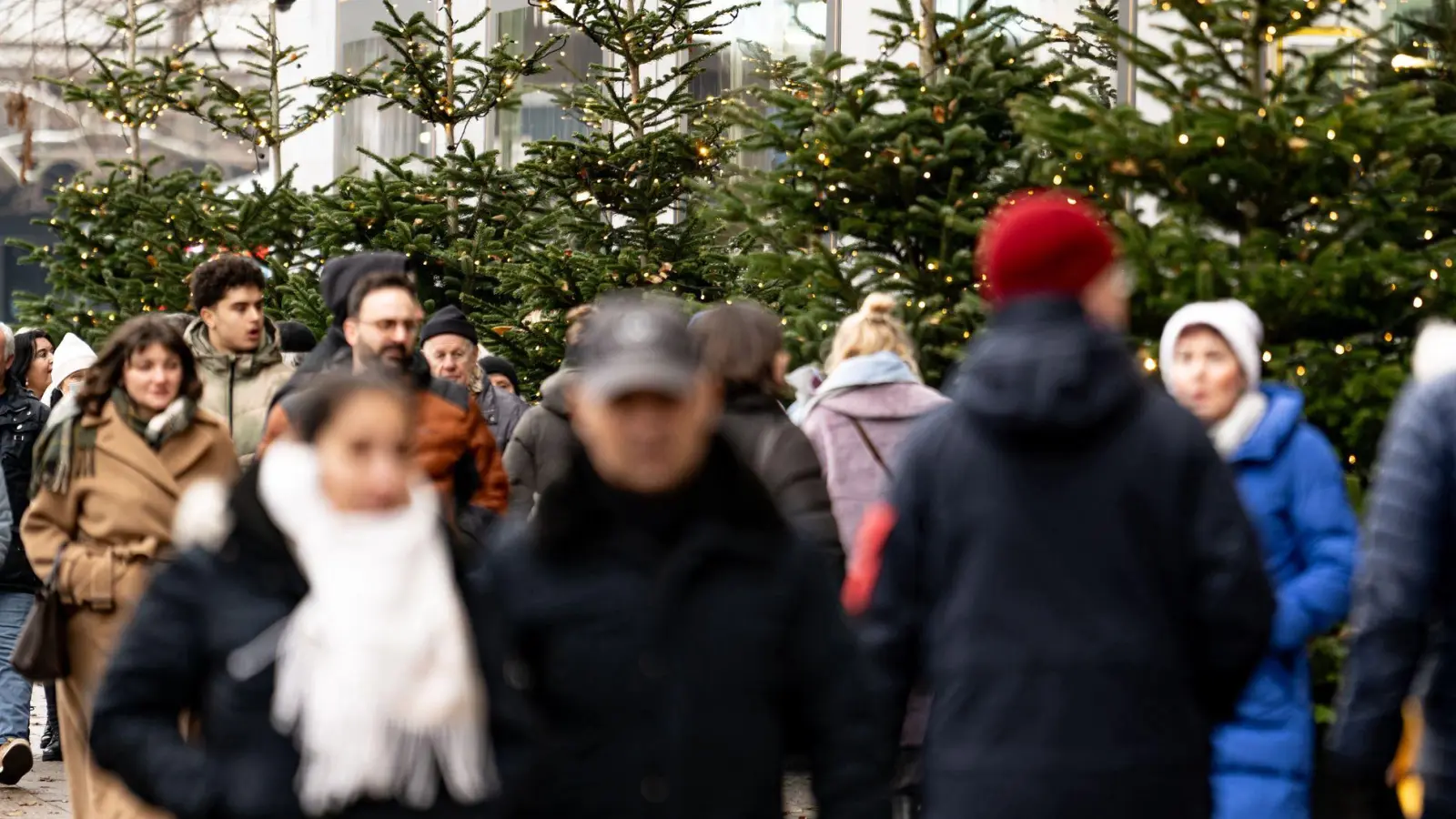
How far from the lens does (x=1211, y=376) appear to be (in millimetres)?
6449

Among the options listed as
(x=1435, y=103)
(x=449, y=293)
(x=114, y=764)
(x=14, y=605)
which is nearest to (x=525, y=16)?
(x=449, y=293)

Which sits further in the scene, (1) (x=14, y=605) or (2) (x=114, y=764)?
(1) (x=14, y=605)

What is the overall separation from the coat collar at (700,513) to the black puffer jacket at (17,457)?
8140 millimetres

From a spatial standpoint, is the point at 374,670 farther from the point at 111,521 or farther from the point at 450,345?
the point at 450,345

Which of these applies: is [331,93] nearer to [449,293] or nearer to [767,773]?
[449,293]

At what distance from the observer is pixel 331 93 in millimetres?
20438

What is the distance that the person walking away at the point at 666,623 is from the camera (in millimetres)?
3764

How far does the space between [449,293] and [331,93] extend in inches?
121

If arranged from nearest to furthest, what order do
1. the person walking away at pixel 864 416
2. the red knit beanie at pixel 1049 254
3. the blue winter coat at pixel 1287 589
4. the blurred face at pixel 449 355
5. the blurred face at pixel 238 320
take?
the red knit beanie at pixel 1049 254, the blue winter coat at pixel 1287 589, the person walking away at pixel 864 416, the blurred face at pixel 238 320, the blurred face at pixel 449 355

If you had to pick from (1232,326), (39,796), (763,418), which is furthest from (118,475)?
(1232,326)

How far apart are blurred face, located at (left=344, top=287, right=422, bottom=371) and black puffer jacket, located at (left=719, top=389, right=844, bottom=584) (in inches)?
50.6

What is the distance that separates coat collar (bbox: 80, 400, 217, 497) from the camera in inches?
319

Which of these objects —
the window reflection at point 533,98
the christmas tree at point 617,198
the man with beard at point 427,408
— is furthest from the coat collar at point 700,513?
the window reflection at point 533,98

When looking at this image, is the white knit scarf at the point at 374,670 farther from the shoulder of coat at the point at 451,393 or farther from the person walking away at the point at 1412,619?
the shoulder of coat at the point at 451,393
